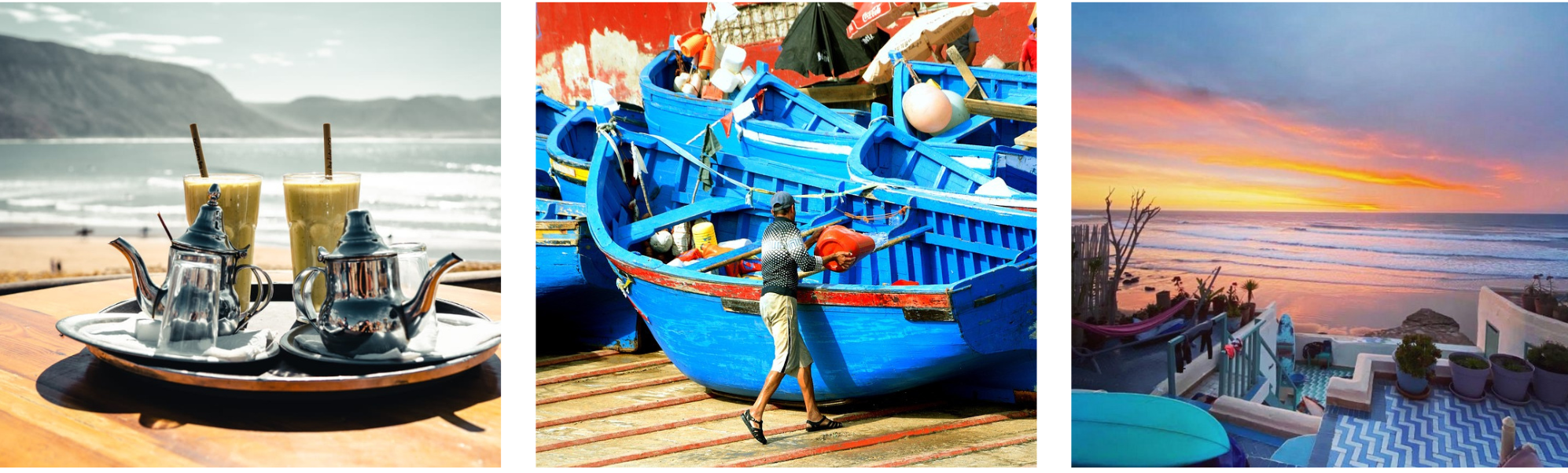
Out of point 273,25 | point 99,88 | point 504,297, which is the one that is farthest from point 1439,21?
point 99,88

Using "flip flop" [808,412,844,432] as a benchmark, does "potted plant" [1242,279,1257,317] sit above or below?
above

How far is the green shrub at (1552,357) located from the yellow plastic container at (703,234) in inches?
122

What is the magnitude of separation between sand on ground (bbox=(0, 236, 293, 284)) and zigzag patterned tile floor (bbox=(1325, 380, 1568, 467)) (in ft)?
22.9

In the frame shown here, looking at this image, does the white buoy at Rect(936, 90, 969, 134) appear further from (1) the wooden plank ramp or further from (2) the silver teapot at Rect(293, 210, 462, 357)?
(2) the silver teapot at Rect(293, 210, 462, 357)

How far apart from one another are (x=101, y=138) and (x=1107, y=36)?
9.63 metres

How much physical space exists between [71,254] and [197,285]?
302 inches

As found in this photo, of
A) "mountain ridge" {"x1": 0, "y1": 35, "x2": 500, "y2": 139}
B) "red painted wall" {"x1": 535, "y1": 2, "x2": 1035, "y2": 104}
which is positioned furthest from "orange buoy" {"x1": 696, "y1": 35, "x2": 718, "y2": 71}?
"mountain ridge" {"x1": 0, "y1": 35, "x2": 500, "y2": 139}

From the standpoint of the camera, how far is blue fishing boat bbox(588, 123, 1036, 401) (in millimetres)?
3561

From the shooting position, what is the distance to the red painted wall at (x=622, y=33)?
228 inches

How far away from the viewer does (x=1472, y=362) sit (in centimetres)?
304

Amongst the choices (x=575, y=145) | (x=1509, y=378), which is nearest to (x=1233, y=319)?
Answer: (x=1509, y=378)

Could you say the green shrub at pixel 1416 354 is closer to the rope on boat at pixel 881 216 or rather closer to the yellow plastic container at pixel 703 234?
the rope on boat at pixel 881 216

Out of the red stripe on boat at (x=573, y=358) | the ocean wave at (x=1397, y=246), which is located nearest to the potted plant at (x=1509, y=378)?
the ocean wave at (x=1397, y=246)

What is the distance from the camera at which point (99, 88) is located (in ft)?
26.7
